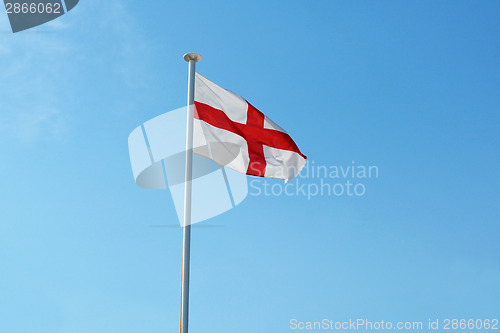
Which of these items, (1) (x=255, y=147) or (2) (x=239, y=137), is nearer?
(2) (x=239, y=137)

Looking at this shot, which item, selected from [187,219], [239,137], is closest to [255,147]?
[239,137]

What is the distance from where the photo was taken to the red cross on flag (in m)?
15.1

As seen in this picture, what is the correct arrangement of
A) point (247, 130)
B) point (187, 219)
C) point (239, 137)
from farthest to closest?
1. point (247, 130)
2. point (239, 137)
3. point (187, 219)

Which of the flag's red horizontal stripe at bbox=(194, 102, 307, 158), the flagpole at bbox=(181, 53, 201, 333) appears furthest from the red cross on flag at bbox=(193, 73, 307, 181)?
the flagpole at bbox=(181, 53, 201, 333)

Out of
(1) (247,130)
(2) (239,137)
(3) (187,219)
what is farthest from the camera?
(1) (247,130)

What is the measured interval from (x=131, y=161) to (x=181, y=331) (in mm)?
4818

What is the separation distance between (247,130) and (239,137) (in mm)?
451

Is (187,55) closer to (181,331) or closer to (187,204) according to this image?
(187,204)

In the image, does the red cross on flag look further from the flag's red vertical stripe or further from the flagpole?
the flagpole

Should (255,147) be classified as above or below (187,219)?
above

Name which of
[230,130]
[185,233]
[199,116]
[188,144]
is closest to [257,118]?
[230,130]

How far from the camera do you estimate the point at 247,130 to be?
53.7ft

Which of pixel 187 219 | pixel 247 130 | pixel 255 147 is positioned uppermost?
pixel 247 130

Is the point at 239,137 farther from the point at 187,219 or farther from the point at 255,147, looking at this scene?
the point at 187,219
